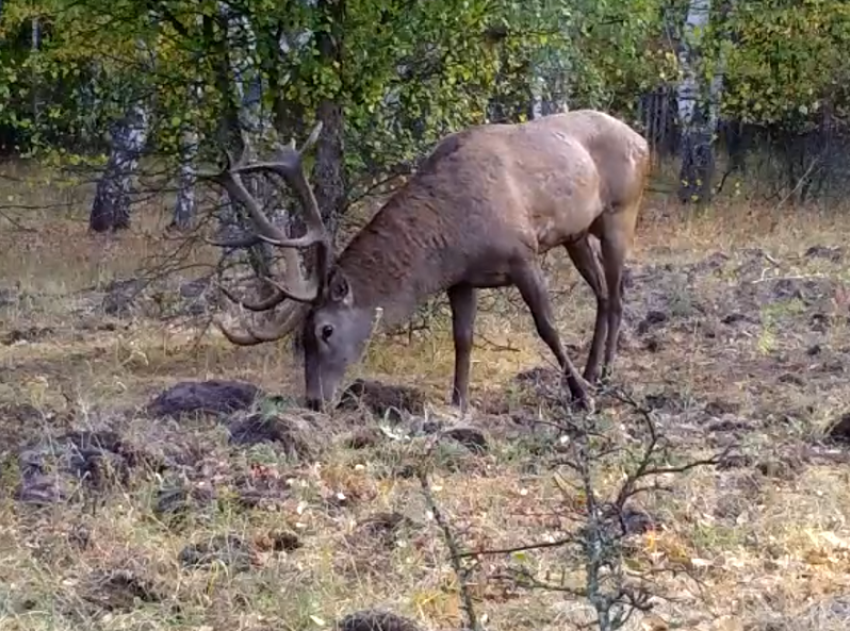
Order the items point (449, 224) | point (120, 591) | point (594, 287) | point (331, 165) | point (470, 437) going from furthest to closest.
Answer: point (331, 165)
point (594, 287)
point (449, 224)
point (470, 437)
point (120, 591)

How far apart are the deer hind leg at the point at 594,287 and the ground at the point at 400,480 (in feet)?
0.83

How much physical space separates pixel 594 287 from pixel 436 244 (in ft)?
5.83

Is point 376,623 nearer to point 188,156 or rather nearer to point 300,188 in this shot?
point 300,188

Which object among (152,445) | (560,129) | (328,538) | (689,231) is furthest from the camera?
(689,231)

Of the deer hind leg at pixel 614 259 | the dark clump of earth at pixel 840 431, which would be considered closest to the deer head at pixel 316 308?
the deer hind leg at pixel 614 259

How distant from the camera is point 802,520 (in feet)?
21.1

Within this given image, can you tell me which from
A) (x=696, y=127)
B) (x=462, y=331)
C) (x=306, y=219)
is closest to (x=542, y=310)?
(x=462, y=331)

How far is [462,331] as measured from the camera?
379 inches

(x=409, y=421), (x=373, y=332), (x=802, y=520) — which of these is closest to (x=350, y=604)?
(x=802, y=520)

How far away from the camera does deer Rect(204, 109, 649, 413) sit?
9.17 m

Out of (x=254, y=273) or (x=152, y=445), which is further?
(x=254, y=273)

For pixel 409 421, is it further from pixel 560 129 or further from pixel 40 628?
pixel 40 628

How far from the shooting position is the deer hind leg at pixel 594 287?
1038 centimetres

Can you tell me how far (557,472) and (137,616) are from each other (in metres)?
2.57
